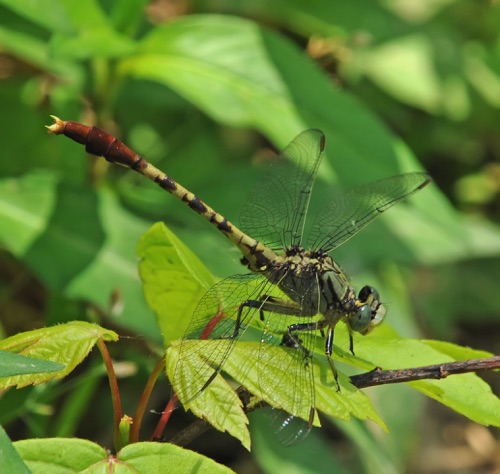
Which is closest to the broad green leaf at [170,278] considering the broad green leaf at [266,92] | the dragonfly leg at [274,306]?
the dragonfly leg at [274,306]

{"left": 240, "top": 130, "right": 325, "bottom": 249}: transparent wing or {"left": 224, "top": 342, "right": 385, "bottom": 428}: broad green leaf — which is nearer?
{"left": 224, "top": 342, "right": 385, "bottom": 428}: broad green leaf

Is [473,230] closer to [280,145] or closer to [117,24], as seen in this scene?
[280,145]

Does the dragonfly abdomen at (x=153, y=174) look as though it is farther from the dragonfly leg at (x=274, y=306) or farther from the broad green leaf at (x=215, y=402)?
the broad green leaf at (x=215, y=402)

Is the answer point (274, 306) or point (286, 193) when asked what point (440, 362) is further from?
point (286, 193)

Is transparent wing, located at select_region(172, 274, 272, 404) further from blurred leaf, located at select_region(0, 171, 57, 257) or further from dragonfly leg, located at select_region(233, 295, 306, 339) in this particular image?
blurred leaf, located at select_region(0, 171, 57, 257)

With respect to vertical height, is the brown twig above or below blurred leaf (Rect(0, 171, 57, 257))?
above

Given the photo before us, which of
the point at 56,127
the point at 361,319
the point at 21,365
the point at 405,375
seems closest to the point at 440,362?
the point at 405,375

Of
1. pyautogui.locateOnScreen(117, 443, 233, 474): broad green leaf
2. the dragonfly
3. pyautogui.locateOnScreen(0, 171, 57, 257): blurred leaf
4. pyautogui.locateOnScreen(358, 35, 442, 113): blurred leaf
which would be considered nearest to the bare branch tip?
the dragonfly
